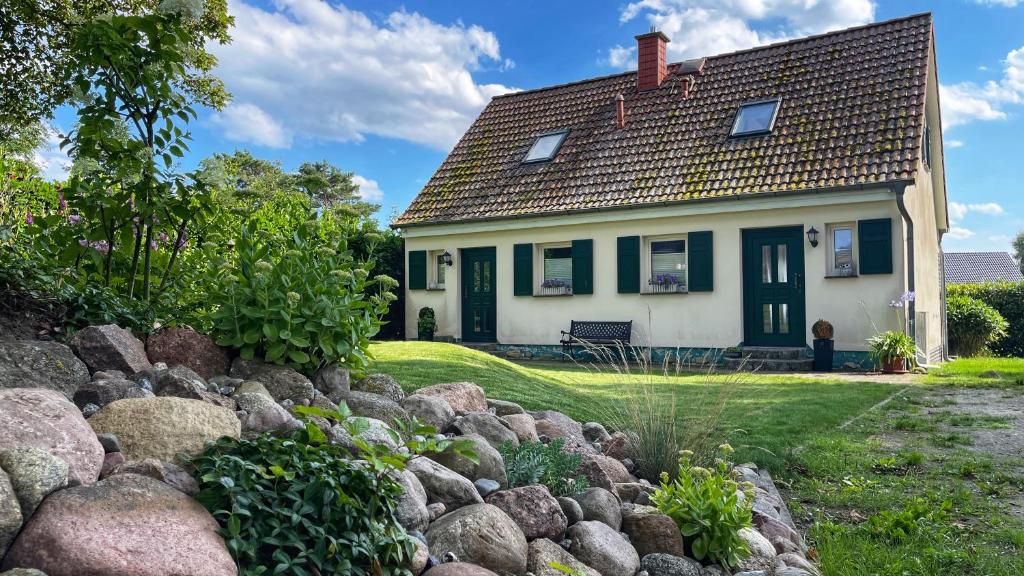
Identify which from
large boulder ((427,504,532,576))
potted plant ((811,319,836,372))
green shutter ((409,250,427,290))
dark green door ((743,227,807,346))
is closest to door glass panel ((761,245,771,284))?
dark green door ((743,227,807,346))

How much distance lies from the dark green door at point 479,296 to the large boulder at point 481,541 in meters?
11.8

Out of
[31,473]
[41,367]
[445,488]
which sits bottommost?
[445,488]

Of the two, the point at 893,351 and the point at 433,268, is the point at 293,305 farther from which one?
the point at 433,268

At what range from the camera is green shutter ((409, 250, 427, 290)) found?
49.9ft

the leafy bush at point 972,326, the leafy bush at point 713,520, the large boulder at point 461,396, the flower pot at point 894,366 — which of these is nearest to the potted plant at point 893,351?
the flower pot at point 894,366

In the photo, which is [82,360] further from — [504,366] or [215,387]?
[504,366]

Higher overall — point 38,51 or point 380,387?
point 38,51

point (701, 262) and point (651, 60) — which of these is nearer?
point (701, 262)

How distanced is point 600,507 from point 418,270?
1247 centimetres

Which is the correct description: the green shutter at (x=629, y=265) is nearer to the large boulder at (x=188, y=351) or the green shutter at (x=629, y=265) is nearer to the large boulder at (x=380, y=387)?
the large boulder at (x=380, y=387)

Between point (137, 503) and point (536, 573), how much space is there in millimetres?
1257

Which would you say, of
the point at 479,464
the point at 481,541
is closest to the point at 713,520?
the point at 479,464

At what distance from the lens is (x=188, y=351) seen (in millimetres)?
3717

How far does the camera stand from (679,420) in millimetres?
4414
